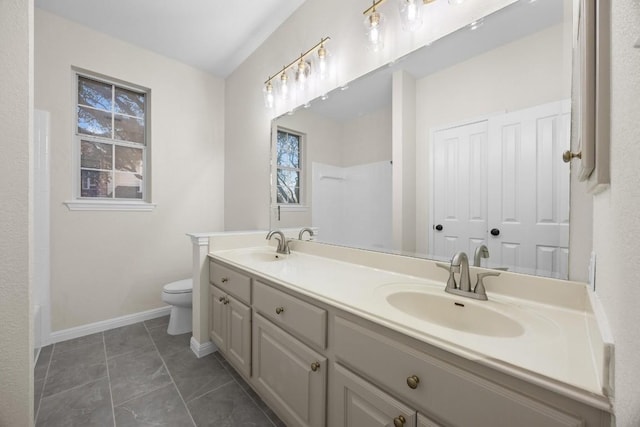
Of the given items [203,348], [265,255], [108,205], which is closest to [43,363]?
[203,348]

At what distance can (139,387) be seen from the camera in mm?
1602

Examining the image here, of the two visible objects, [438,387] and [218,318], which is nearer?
[438,387]

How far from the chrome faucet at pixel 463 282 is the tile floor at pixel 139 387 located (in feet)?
3.80

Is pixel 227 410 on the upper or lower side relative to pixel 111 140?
lower

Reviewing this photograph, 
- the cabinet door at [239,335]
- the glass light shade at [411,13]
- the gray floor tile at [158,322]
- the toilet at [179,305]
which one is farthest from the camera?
the gray floor tile at [158,322]

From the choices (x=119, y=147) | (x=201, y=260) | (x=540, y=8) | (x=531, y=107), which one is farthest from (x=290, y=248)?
(x=119, y=147)

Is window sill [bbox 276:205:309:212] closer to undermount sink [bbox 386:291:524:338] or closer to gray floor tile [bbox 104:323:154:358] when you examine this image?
undermount sink [bbox 386:291:524:338]

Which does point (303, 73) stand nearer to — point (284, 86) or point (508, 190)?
point (284, 86)

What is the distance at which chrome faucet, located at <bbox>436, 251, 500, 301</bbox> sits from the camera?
0.96 metres

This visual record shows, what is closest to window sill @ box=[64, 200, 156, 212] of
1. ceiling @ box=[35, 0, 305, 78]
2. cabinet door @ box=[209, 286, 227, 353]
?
cabinet door @ box=[209, 286, 227, 353]

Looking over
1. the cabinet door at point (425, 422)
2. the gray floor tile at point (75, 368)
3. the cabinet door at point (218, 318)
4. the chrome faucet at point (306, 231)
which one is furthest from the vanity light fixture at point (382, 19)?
the gray floor tile at point (75, 368)

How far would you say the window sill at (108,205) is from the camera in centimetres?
221

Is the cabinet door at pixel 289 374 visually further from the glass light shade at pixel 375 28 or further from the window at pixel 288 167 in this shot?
the glass light shade at pixel 375 28

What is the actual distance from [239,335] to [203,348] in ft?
2.06
